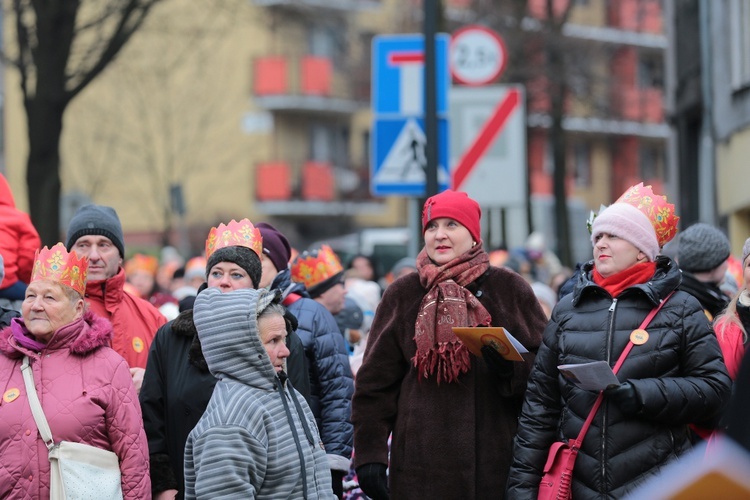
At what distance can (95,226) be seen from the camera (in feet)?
23.9

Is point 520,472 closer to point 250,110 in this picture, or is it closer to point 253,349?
point 253,349

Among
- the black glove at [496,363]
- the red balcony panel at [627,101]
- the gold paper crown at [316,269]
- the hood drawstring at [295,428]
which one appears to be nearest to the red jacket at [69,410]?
the hood drawstring at [295,428]

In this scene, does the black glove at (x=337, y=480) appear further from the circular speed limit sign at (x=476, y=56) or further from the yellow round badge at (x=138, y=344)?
the circular speed limit sign at (x=476, y=56)

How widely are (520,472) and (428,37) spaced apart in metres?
4.68

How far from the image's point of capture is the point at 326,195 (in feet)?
149

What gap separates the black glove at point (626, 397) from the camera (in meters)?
5.39

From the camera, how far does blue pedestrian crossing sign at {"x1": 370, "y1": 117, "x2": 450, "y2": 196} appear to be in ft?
33.4

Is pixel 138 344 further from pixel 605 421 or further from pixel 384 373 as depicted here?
pixel 605 421

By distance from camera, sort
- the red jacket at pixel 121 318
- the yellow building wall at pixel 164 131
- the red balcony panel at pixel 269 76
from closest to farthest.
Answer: the red jacket at pixel 121 318 < the yellow building wall at pixel 164 131 < the red balcony panel at pixel 269 76

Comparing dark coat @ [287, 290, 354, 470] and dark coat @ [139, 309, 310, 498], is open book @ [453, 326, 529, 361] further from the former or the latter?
dark coat @ [287, 290, 354, 470]

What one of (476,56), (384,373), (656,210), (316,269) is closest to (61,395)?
(384,373)

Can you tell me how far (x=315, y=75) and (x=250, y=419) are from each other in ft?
130

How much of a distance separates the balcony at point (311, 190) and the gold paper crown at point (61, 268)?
123 ft

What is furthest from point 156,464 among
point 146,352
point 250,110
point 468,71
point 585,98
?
point 250,110
